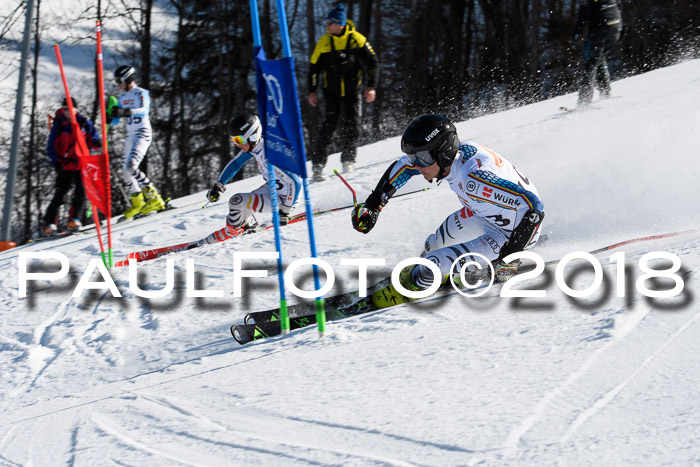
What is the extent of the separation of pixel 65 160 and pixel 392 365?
740 centimetres

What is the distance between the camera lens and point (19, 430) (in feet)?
12.7

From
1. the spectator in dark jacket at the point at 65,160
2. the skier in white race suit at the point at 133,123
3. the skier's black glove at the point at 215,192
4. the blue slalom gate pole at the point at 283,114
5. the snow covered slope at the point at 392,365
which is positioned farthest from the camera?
the spectator in dark jacket at the point at 65,160

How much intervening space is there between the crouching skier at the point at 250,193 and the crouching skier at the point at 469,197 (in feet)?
7.74

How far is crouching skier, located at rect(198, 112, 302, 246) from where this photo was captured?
23.9 feet

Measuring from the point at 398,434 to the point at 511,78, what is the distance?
18869 millimetres

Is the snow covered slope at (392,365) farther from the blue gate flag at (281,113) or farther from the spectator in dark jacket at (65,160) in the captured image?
the spectator in dark jacket at (65,160)

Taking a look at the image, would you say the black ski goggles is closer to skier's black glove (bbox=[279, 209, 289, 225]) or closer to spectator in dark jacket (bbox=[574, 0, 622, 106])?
skier's black glove (bbox=[279, 209, 289, 225])

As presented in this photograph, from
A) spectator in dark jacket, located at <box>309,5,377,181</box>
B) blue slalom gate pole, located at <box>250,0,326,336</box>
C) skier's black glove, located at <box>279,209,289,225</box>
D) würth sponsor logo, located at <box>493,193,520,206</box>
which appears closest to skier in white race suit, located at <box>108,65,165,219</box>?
spectator in dark jacket, located at <box>309,5,377,181</box>

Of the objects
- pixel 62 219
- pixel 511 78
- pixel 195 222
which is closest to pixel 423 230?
pixel 195 222

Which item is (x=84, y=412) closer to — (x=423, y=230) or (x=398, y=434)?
(x=398, y=434)

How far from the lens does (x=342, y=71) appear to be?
29.5ft

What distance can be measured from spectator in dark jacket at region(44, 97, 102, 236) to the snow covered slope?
2.51 meters

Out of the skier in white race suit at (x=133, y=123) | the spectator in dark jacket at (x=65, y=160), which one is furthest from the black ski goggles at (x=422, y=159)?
the spectator in dark jacket at (x=65, y=160)

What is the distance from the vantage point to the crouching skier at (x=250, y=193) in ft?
23.9
